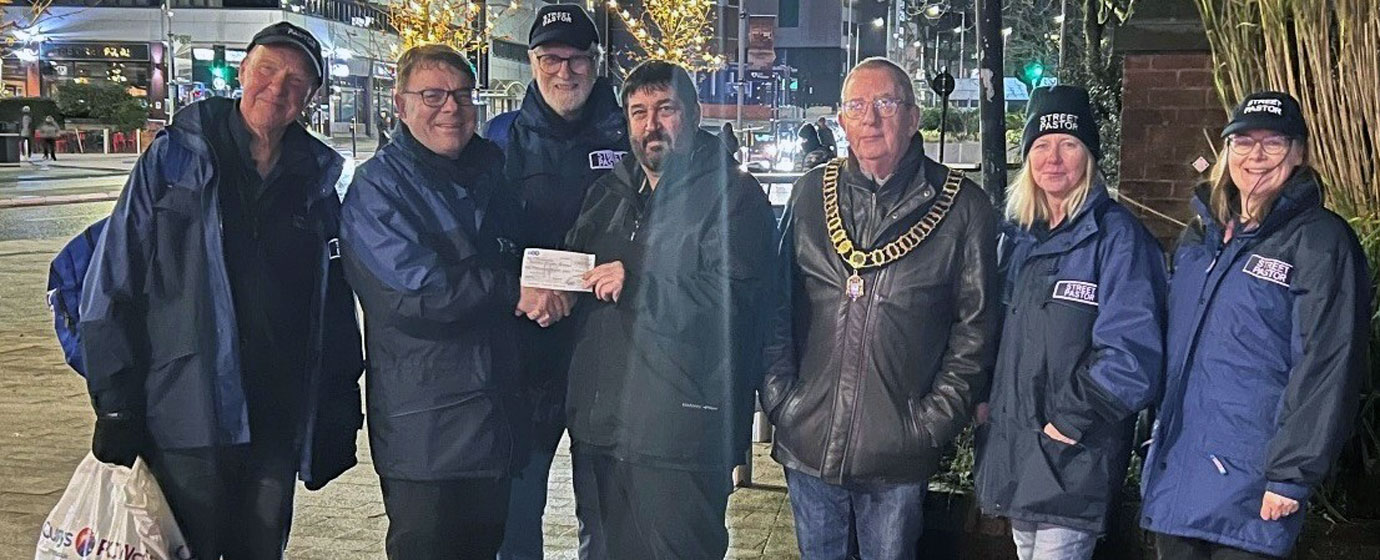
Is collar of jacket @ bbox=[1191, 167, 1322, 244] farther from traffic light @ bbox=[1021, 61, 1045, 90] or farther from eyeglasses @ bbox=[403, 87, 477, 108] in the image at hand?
traffic light @ bbox=[1021, 61, 1045, 90]

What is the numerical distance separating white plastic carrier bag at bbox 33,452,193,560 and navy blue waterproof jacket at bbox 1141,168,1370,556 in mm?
2758

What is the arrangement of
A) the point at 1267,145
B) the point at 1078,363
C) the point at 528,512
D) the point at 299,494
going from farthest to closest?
1. the point at 299,494
2. the point at 528,512
3. the point at 1078,363
4. the point at 1267,145

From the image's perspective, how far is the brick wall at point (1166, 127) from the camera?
6.57 metres

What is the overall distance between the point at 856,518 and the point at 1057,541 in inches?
22.8

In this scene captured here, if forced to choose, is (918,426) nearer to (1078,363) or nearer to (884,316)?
(884,316)

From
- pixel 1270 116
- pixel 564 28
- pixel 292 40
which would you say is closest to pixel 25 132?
pixel 564 28

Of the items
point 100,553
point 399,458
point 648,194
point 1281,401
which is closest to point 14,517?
point 100,553

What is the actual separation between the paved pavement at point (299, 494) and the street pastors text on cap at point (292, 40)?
224 centimetres

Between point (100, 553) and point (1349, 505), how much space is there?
4147 mm

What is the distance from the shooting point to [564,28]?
4234 mm

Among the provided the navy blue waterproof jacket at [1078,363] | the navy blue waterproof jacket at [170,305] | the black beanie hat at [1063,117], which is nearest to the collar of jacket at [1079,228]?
the navy blue waterproof jacket at [1078,363]

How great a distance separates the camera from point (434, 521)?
12.0 feet

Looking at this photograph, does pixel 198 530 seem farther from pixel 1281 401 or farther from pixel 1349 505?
pixel 1349 505

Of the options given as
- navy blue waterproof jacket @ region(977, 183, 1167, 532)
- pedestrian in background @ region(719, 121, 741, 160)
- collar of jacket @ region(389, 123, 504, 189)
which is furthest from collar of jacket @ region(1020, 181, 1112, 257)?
collar of jacket @ region(389, 123, 504, 189)
